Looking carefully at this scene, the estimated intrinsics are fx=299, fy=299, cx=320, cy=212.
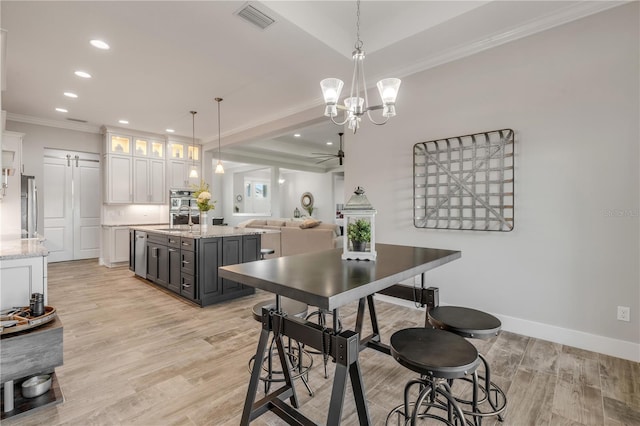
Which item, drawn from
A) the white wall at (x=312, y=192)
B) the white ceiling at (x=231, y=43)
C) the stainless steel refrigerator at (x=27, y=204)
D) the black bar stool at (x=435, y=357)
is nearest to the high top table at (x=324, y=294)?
the black bar stool at (x=435, y=357)

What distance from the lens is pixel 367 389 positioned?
6.57ft

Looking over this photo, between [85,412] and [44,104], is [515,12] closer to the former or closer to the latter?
[85,412]

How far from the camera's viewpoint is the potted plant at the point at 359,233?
179cm

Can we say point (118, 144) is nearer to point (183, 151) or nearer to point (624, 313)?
point (183, 151)

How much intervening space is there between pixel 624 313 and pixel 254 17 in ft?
12.7

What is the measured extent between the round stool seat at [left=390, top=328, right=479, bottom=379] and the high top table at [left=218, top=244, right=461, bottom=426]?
227mm

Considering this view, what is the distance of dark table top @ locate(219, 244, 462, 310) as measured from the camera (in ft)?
3.75

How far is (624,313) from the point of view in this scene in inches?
93.2

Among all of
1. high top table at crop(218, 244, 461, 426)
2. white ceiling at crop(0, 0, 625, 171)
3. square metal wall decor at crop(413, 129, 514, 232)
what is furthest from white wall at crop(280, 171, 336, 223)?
high top table at crop(218, 244, 461, 426)

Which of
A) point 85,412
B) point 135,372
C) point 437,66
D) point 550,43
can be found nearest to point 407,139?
point 437,66

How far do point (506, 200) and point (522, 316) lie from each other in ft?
3.64

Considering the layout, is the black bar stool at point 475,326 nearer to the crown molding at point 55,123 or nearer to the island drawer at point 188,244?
the island drawer at point 188,244

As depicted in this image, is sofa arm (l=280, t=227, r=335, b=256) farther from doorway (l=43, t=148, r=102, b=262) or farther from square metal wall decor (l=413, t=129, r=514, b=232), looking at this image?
doorway (l=43, t=148, r=102, b=262)

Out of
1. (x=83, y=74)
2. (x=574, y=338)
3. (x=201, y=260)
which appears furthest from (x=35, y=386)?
(x=574, y=338)
